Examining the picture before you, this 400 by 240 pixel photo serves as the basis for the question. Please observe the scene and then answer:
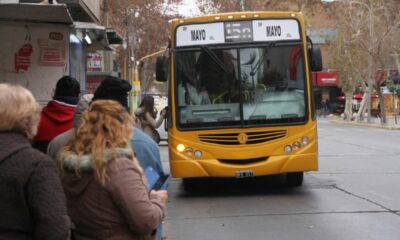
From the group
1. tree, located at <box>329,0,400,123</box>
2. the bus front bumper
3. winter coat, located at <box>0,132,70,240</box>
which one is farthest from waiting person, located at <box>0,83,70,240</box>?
tree, located at <box>329,0,400,123</box>

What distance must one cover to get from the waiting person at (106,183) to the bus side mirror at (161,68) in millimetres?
7544

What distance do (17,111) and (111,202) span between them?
676 millimetres

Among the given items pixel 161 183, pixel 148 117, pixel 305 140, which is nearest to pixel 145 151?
pixel 161 183

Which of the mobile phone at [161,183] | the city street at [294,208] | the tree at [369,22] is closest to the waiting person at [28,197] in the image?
the mobile phone at [161,183]

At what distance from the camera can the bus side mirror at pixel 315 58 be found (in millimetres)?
10586

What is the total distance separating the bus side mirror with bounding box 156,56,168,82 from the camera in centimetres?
1086

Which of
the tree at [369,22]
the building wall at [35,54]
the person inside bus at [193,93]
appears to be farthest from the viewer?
the tree at [369,22]

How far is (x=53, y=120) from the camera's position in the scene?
5816mm

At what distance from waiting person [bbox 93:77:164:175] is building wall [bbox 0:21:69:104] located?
577 cm

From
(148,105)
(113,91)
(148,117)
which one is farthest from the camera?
(148,105)

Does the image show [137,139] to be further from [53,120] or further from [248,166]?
[248,166]

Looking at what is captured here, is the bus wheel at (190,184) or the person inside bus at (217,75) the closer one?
the person inside bus at (217,75)

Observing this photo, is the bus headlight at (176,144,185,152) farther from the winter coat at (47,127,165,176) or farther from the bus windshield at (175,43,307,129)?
the winter coat at (47,127,165,176)

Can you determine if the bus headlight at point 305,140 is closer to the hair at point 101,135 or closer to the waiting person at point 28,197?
the hair at point 101,135
